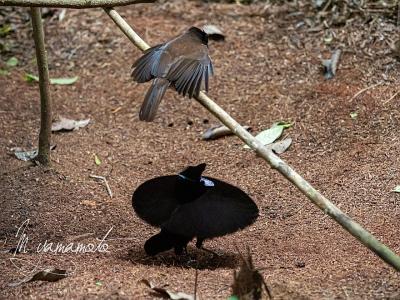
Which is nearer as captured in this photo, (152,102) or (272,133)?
(152,102)

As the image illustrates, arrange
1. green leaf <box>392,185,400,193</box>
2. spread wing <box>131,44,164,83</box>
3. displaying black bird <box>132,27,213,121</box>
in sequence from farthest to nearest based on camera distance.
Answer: green leaf <box>392,185,400,193</box>
spread wing <box>131,44,164,83</box>
displaying black bird <box>132,27,213,121</box>

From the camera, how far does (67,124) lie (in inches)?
261

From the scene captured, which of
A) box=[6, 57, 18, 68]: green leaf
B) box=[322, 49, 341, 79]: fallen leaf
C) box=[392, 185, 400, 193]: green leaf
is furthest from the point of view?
box=[6, 57, 18, 68]: green leaf

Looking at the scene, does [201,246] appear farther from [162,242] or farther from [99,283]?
[99,283]

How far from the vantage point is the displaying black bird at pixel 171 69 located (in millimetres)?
4477

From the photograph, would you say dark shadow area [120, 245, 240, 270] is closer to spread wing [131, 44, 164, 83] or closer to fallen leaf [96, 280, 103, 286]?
fallen leaf [96, 280, 103, 286]

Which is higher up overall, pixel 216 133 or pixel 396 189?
pixel 396 189

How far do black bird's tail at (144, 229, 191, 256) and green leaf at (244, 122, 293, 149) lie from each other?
192 cm

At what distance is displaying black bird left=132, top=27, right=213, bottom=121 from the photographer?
4477 mm

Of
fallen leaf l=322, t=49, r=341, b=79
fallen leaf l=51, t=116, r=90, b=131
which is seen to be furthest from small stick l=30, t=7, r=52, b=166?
fallen leaf l=322, t=49, r=341, b=79

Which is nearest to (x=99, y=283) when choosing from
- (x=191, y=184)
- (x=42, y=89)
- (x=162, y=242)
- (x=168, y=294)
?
(x=168, y=294)

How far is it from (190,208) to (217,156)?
6.07ft

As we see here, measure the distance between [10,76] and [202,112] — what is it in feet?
6.82

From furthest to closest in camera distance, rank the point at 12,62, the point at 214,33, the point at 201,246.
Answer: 1. the point at 12,62
2. the point at 214,33
3. the point at 201,246
